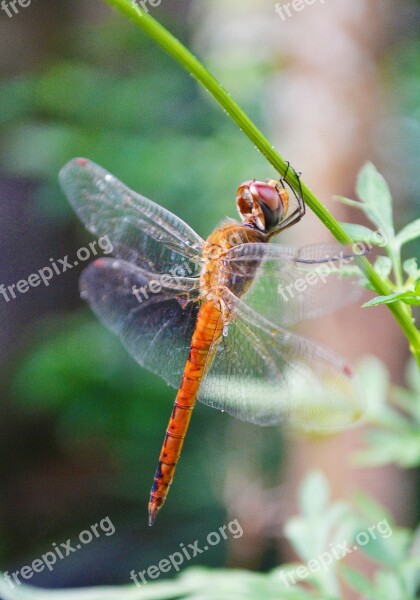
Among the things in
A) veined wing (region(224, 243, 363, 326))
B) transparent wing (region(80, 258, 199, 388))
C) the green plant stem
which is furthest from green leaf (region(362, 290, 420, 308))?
transparent wing (region(80, 258, 199, 388))

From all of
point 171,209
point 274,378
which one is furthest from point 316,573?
point 171,209

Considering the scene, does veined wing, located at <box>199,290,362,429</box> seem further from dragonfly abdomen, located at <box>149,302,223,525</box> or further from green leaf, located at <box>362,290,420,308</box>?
green leaf, located at <box>362,290,420,308</box>

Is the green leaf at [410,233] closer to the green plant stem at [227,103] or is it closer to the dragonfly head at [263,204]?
the green plant stem at [227,103]

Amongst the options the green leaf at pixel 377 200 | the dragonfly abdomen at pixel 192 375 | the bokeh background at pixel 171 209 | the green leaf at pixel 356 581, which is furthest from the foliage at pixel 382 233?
the bokeh background at pixel 171 209

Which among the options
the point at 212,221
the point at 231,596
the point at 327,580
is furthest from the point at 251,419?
the point at 212,221

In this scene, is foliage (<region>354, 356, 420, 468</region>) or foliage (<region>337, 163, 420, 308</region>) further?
foliage (<region>354, 356, 420, 468</region>)

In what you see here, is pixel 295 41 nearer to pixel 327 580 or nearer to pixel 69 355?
pixel 69 355
